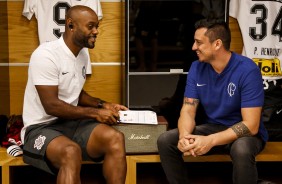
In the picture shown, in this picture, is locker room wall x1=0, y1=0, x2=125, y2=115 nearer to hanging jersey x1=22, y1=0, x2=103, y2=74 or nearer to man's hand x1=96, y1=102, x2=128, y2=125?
hanging jersey x1=22, y1=0, x2=103, y2=74

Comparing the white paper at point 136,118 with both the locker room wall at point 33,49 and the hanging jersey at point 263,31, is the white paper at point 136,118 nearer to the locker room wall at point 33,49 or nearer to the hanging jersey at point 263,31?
the locker room wall at point 33,49

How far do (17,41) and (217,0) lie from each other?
57.6 inches

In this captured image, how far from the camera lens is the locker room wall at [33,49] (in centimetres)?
340

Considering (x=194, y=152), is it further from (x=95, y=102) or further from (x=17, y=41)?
(x=17, y=41)

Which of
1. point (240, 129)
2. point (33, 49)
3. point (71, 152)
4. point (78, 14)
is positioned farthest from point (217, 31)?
point (33, 49)

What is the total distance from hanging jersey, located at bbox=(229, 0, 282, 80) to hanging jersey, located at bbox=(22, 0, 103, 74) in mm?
1082

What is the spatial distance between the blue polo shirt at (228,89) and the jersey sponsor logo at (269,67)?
838 millimetres

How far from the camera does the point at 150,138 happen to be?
2.75m

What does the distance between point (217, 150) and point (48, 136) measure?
94 cm

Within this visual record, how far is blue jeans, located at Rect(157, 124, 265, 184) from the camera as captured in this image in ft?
7.61

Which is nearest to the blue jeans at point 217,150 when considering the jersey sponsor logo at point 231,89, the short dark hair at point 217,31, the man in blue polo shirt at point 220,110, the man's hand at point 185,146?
the man in blue polo shirt at point 220,110

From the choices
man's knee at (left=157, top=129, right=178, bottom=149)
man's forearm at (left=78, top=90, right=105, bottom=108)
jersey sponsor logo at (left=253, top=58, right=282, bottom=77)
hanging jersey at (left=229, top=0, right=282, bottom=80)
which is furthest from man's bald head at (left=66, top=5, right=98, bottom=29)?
jersey sponsor logo at (left=253, top=58, right=282, bottom=77)

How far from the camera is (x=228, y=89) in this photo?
8.30ft

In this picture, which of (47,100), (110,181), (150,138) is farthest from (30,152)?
(150,138)
